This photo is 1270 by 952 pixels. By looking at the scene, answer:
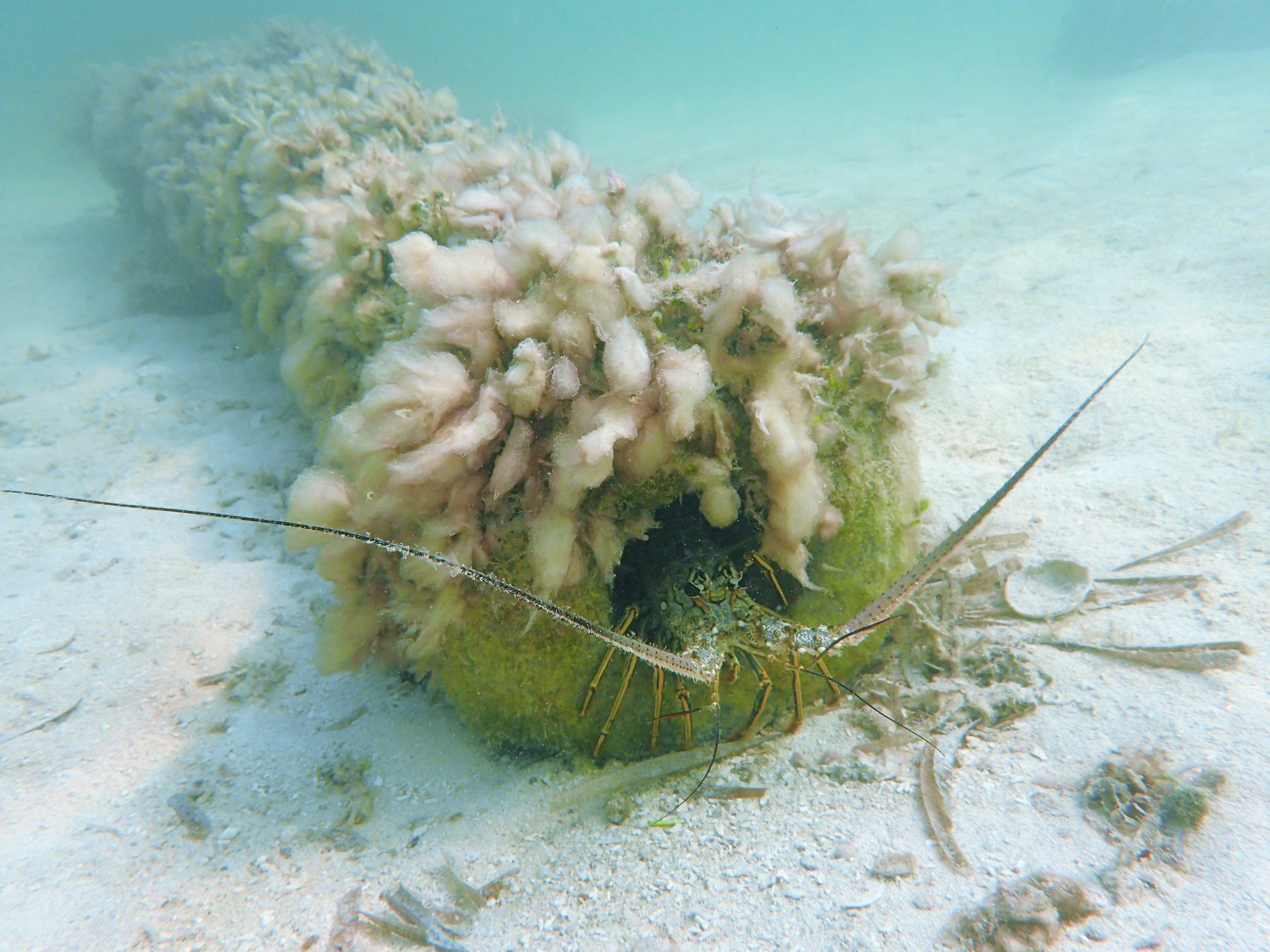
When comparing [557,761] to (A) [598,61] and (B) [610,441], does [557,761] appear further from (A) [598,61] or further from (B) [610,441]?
(A) [598,61]

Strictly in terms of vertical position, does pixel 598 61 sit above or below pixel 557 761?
above

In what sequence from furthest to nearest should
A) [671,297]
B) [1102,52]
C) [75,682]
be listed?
1. [1102,52]
2. [75,682]
3. [671,297]

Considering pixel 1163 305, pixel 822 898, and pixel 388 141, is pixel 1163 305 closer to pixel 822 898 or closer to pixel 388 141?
pixel 822 898

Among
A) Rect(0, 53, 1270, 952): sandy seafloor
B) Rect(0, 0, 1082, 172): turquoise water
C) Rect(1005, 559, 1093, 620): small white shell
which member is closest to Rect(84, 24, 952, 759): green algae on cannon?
Rect(0, 53, 1270, 952): sandy seafloor

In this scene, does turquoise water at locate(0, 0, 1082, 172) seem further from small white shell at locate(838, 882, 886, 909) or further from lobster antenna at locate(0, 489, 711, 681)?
small white shell at locate(838, 882, 886, 909)

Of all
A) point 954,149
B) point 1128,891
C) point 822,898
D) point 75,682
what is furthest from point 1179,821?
point 954,149

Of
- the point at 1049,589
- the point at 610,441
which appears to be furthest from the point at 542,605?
the point at 1049,589
